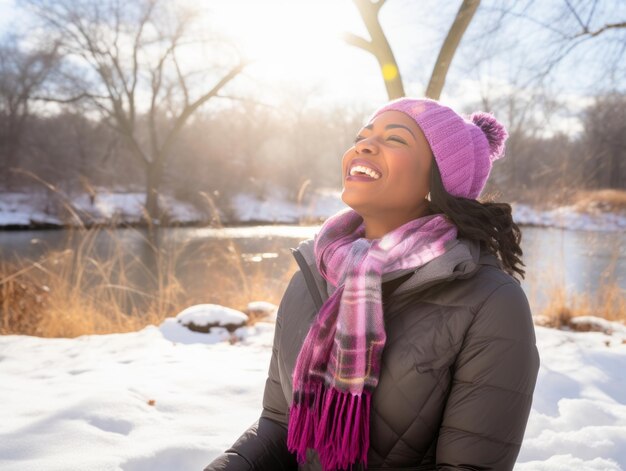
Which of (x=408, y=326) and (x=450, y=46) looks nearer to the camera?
(x=408, y=326)

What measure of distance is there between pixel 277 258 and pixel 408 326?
865 cm

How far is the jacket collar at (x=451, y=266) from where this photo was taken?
1.11m

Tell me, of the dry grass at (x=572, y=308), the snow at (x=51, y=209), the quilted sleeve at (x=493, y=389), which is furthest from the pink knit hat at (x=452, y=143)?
the snow at (x=51, y=209)

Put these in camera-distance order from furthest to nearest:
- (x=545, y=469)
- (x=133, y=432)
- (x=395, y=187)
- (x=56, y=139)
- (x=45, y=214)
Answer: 1. (x=56, y=139)
2. (x=45, y=214)
3. (x=133, y=432)
4. (x=545, y=469)
5. (x=395, y=187)

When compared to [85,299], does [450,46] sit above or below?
above

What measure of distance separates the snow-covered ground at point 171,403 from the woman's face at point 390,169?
1.23 m

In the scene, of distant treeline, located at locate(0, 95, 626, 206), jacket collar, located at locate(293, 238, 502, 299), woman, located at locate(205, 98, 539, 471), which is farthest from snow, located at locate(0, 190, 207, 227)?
jacket collar, located at locate(293, 238, 502, 299)

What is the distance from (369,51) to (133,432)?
363 centimetres

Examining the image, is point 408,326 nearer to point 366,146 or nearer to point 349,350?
point 349,350

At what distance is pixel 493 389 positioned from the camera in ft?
3.46

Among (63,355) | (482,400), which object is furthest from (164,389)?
(482,400)

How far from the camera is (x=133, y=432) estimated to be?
2.08m

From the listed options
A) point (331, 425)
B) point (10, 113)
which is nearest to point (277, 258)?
point (331, 425)

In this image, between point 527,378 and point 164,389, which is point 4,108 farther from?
point 527,378
